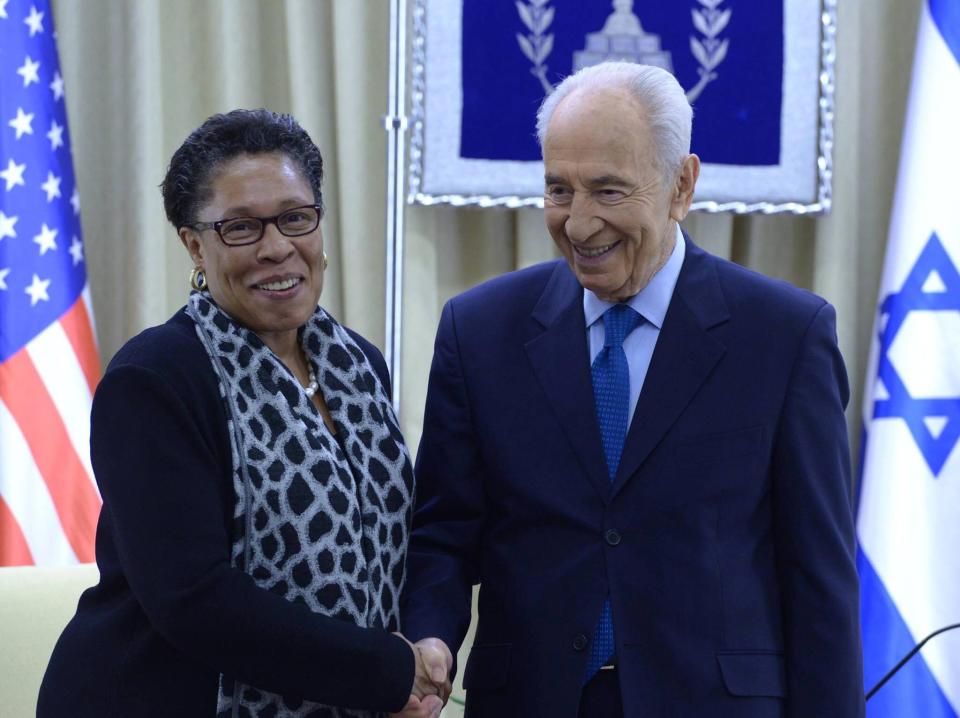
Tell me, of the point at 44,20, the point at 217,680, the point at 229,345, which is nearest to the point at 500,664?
the point at 217,680

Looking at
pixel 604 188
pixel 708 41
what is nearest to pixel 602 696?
pixel 604 188

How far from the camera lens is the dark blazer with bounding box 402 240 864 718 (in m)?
1.73

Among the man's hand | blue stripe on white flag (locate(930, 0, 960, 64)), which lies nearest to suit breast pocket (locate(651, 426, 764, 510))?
the man's hand

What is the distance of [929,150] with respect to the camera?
3.22m

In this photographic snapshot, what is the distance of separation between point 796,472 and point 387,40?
2228 millimetres

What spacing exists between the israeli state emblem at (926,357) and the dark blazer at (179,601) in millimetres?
1905

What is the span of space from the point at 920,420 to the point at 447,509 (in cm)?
171

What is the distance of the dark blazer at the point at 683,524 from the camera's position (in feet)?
5.68

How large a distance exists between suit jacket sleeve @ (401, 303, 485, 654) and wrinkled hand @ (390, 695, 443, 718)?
0.10 metres

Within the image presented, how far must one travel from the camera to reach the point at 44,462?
316 cm

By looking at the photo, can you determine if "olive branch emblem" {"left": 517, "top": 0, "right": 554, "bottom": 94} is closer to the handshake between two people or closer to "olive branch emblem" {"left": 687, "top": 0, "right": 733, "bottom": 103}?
"olive branch emblem" {"left": 687, "top": 0, "right": 733, "bottom": 103}

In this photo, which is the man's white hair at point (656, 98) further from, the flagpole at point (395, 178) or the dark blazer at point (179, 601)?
the flagpole at point (395, 178)

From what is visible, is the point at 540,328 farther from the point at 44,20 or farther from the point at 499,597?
the point at 44,20

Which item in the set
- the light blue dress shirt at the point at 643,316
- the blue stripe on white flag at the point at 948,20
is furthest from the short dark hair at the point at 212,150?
the blue stripe on white flag at the point at 948,20
